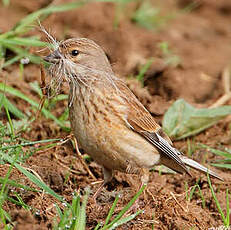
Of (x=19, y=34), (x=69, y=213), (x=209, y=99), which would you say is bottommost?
(x=209, y=99)

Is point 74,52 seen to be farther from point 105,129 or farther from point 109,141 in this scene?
point 109,141

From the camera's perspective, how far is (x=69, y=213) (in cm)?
417

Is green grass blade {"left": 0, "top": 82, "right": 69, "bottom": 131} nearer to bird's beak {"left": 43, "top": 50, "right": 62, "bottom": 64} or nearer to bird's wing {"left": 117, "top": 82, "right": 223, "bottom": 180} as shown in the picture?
bird's beak {"left": 43, "top": 50, "right": 62, "bottom": 64}

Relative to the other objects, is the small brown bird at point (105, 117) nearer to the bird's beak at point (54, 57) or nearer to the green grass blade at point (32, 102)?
the bird's beak at point (54, 57)

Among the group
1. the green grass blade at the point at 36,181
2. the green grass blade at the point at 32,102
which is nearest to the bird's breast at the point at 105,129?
the green grass blade at the point at 36,181

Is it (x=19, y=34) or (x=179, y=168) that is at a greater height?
(x=19, y=34)

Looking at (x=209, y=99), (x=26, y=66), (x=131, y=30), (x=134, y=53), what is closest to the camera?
(x=26, y=66)

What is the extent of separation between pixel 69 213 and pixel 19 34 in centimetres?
337

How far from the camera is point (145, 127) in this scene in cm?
556

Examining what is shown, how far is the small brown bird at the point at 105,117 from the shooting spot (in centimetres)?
506

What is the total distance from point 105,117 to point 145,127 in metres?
0.62

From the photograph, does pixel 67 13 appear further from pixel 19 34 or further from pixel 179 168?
pixel 179 168

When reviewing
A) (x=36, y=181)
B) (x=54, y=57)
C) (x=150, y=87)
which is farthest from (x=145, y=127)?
(x=150, y=87)

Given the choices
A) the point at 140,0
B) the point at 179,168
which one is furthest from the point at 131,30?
the point at 179,168
